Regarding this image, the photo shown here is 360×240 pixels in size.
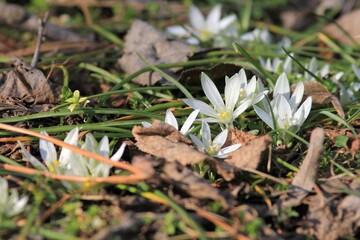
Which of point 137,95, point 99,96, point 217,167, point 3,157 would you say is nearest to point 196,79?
point 137,95

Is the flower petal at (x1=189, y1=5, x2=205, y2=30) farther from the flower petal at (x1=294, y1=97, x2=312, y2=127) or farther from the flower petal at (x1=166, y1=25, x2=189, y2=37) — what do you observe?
the flower petal at (x1=294, y1=97, x2=312, y2=127)

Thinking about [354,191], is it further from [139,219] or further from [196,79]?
[196,79]

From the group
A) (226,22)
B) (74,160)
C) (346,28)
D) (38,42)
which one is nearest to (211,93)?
(74,160)

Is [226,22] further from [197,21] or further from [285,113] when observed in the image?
[285,113]

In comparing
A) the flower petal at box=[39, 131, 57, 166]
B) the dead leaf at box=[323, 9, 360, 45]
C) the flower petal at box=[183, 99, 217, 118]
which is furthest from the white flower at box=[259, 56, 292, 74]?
the flower petal at box=[39, 131, 57, 166]

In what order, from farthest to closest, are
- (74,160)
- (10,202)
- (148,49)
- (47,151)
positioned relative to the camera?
(148,49) < (47,151) < (74,160) < (10,202)

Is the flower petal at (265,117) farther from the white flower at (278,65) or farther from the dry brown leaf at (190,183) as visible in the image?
the white flower at (278,65)

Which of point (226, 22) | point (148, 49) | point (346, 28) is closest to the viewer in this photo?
point (148, 49)
